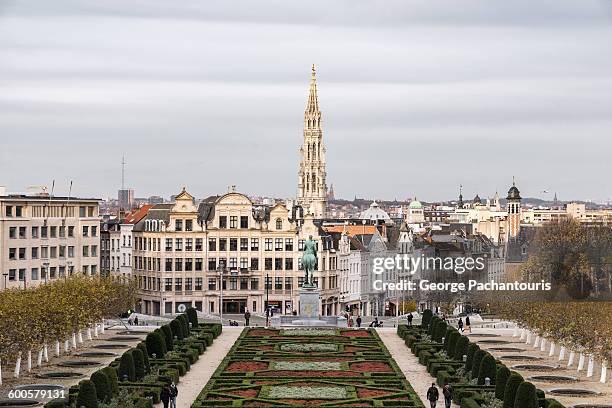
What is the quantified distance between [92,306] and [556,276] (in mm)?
79751

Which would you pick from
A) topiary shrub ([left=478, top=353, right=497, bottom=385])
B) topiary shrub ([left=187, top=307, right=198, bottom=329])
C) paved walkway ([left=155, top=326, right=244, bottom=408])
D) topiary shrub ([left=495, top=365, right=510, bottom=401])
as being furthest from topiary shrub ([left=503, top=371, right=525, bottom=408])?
topiary shrub ([left=187, top=307, right=198, bottom=329])

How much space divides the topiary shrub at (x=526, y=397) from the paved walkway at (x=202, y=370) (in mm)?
16459

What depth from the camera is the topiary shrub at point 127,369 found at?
7388 cm

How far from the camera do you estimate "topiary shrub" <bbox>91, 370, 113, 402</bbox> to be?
212 feet

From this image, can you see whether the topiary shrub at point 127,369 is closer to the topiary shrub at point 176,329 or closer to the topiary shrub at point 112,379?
the topiary shrub at point 112,379

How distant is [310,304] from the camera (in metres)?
120

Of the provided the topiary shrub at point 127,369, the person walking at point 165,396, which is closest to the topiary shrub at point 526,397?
the person walking at point 165,396

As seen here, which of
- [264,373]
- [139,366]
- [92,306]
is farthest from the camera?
[92,306]

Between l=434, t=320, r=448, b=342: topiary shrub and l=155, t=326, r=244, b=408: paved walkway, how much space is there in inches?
556

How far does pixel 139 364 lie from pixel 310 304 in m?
44.3

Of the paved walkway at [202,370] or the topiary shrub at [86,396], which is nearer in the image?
the topiary shrub at [86,396]

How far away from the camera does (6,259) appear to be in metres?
134

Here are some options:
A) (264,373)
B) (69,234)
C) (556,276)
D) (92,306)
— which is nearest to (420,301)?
(556,276)

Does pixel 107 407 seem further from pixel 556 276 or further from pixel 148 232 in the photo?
pixel 556 276
